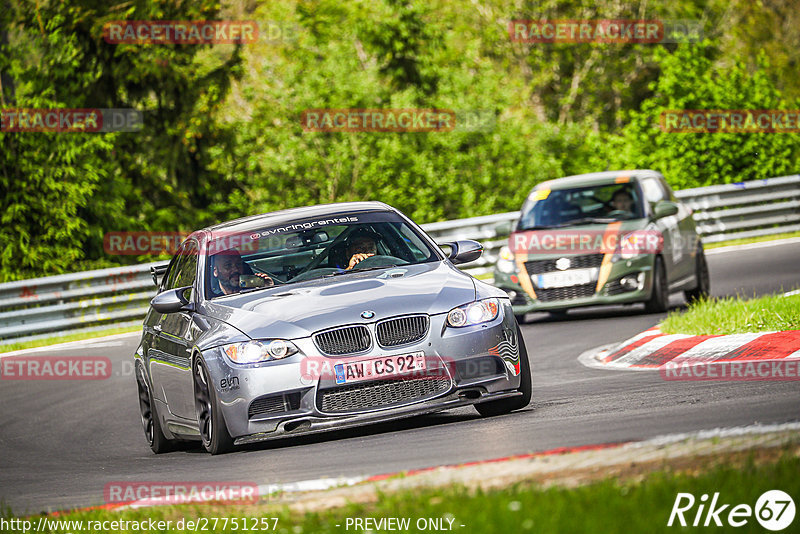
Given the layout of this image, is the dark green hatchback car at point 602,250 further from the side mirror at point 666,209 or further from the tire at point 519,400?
the tire at point 519,400

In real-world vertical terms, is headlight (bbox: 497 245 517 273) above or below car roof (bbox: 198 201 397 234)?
below

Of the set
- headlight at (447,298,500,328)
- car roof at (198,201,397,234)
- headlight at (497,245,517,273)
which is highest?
car roof at (198,201,397,234)

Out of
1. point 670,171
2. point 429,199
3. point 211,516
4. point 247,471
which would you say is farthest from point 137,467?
point 429,199

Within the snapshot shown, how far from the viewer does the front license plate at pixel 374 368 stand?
7980 millimetres

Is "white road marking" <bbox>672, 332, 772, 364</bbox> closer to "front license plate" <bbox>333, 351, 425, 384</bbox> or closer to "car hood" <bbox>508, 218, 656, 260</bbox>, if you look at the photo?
"front license plate" <bbox>333, 351, 425, 384</bbox>

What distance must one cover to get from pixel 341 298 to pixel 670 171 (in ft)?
66.4

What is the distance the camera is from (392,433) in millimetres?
8336

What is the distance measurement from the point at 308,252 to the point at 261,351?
1551mm

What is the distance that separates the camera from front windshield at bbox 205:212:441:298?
9219 millimetres

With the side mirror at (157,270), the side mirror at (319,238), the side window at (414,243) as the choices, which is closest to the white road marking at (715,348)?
the side window at (414,243)

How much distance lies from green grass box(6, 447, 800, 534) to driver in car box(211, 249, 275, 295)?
11.5ft

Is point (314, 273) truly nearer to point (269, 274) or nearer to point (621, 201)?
point (269, 274)
